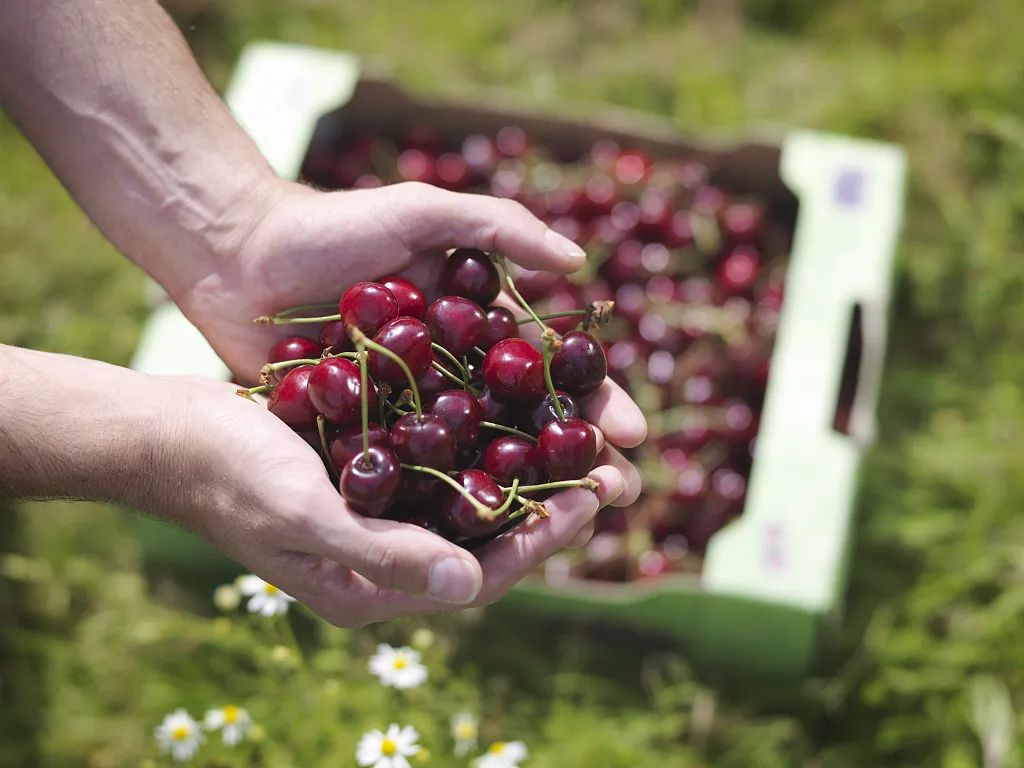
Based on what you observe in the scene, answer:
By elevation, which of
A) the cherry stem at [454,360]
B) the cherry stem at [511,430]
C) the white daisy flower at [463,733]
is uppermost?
the cherry stem at [454,360]

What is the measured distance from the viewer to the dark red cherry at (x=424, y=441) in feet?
4.81

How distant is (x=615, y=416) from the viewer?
1.70m

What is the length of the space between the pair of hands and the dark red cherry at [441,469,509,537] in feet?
0.16

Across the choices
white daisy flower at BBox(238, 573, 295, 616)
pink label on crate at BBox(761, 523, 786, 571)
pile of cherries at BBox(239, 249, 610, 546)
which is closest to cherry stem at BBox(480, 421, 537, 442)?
pile of cherries at BBox(239, 249, 610, 546)

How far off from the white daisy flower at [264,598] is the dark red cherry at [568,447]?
1.69 ft

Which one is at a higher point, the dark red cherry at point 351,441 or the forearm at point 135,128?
the forearm at point 135,128

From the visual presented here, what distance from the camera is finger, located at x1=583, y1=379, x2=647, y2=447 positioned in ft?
5.53

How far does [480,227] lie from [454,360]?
0.28 m

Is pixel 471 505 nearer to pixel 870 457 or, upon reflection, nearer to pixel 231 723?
pixel 231 723

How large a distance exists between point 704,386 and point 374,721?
46.7 inches

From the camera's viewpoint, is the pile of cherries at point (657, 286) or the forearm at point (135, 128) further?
the pile of cherries at point (657, 286)

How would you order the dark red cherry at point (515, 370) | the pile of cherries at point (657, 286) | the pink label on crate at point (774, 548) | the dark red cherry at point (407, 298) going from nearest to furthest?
the dark red cherry at point (515, 370), the dark red cherry at point (407, 298), the pink label on crate at point (774, 548), the pile of cherries at point (657, 286)

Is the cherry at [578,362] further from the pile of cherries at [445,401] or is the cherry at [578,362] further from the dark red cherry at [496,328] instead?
the dark red cherry at [496,328]

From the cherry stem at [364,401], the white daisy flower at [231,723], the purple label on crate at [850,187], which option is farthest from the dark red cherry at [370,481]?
the purple label on crate at [850,187]
